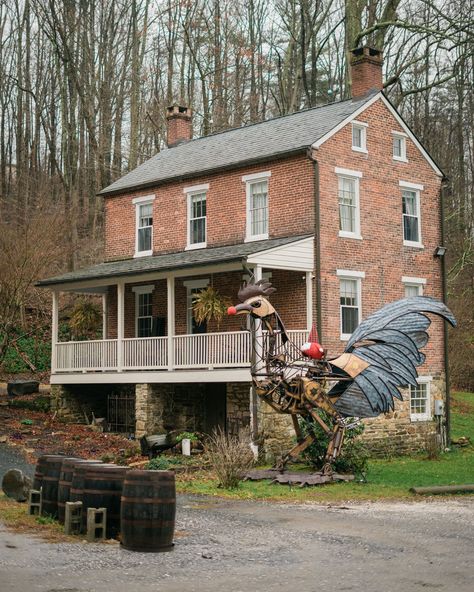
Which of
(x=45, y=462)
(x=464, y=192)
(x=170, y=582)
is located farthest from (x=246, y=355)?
(x=464, y=192)

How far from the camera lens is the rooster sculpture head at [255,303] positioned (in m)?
18.8

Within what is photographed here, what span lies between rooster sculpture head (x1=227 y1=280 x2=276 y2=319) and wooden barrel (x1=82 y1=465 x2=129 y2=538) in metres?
7.66

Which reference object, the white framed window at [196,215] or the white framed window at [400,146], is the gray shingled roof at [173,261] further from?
the white framed window at [400,146]

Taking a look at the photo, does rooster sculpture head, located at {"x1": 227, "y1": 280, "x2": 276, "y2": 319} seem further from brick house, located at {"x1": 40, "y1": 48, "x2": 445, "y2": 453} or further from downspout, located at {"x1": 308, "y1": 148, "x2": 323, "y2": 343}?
downspout, located at {"x1": 308, "y1": 148, "x2": 323, "y2": 343}

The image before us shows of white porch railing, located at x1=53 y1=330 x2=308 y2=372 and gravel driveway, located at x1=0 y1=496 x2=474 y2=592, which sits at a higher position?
white porch railing, located at x1=53 y1=330 x2=308 y2=372

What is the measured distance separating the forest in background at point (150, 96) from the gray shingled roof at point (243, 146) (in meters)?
7.91

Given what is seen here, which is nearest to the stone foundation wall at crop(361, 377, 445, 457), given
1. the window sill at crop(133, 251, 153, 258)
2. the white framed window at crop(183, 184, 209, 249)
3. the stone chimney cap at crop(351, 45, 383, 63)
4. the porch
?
the porch

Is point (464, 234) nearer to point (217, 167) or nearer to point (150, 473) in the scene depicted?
point (217, 167)

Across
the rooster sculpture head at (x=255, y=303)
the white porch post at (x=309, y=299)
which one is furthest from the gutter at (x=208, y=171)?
the rooster sculpture head at (x=255, y=303)

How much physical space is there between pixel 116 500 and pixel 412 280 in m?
18.0

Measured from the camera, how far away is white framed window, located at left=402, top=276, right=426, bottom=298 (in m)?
27.7

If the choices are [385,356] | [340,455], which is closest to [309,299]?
[385,356]

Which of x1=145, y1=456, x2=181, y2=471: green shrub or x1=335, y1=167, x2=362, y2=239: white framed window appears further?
x1=335, y1=167, x2=362, y2=239: white framed window

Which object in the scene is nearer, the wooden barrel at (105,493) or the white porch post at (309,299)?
the wooden barrel at (105,493)
